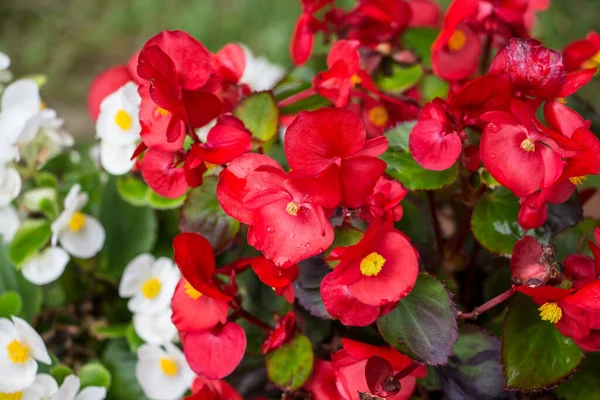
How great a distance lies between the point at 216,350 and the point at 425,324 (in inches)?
6.7

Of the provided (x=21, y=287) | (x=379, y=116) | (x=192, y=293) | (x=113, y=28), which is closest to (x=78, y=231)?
(x=21, y=287)

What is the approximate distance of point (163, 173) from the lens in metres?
0.54

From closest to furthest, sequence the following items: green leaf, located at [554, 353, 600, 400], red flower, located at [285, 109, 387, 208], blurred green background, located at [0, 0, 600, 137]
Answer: red flower, located at [285, 109, 387, 208]
green leaf, located at [554, 353, 600, 400]
blurred green background, located at [0, 0, 600, 137]

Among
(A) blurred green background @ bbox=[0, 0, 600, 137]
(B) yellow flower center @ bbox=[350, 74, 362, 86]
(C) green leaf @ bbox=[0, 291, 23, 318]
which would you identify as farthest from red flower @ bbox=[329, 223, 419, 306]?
(A) blurred green background @ bbox=[0, 0, 600, 137]

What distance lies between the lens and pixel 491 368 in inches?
22.0

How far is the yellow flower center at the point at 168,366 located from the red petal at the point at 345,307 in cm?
29

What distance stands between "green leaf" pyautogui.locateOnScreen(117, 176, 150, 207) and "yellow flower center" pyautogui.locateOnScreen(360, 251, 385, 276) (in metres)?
0.35

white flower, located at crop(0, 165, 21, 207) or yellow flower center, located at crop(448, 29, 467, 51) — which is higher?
yellow flower center, located at crop(448, 29, 467, 51)

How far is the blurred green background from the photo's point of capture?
197cm

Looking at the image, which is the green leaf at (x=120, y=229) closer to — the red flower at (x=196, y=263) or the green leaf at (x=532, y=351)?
the red flower at (x=196, y=263)

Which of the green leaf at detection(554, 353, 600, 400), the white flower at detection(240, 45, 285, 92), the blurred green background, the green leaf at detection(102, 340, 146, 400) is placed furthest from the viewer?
the blurred green background

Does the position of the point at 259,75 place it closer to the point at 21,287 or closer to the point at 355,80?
the point at 355,80

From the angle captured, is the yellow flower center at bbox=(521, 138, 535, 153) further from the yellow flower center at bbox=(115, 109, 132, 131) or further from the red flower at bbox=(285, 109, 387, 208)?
the yellow flower center at bbox=(115, 109, 132, 131)

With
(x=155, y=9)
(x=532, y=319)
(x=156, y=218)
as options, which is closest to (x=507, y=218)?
(x=532, y=319)
